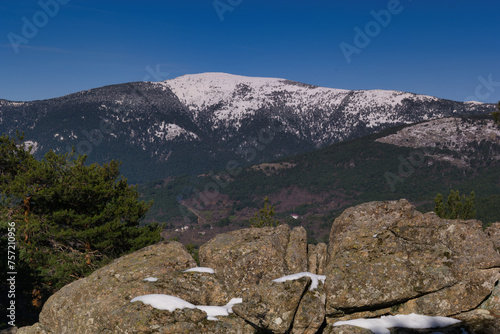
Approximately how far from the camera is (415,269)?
17781 mm

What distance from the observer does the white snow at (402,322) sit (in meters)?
16.0

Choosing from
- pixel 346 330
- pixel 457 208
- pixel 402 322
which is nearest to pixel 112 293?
pixel 346 330

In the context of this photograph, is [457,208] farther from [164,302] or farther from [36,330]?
[36,330]

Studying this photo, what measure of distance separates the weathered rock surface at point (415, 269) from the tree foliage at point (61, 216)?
25409 mm

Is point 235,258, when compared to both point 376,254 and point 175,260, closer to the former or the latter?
point 175,260

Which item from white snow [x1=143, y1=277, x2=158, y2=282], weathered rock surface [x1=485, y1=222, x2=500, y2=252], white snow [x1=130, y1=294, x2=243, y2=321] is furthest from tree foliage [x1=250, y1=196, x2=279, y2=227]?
white snow [x1=130, y1=294, x2=243, y2=321]

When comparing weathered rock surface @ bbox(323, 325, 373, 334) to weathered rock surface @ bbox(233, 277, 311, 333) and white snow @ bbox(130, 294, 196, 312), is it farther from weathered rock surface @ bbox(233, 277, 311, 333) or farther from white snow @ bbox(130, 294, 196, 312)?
white snow @ bbox(130, 294, 196, 312)

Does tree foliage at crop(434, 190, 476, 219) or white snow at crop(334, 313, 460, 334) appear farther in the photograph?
tree foliage at crop(434, 190, 476, 219)

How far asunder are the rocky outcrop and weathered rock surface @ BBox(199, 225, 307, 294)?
61 mm

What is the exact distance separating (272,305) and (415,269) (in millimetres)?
7871

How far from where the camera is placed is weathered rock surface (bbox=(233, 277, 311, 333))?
15961 millimetres

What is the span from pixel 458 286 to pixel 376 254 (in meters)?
4.18

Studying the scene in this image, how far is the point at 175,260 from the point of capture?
70.1 ft

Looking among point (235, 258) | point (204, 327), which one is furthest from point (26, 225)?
point (204, 327)
